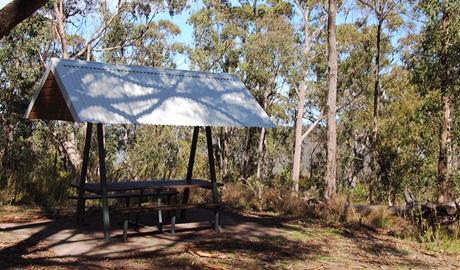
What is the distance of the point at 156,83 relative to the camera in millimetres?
6949

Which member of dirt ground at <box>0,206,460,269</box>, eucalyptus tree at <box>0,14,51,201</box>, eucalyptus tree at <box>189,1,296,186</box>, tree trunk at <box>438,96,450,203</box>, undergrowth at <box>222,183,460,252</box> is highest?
eucalyptus tree at <box>189,1,296,186</box>

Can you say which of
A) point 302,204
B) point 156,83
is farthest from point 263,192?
point 156,83

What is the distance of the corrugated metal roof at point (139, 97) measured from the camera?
6.00m

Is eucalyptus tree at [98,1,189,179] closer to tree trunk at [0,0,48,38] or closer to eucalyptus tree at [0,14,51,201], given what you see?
eucalyptus tree at [0,14,51,201]

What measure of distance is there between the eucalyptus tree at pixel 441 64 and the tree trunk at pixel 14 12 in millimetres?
9313

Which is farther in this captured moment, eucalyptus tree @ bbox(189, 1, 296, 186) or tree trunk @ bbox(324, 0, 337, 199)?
eucalyptus tree @ bbox(189, 1, 296, 186)

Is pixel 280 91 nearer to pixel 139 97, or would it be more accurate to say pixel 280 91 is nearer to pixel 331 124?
pixel 331 124

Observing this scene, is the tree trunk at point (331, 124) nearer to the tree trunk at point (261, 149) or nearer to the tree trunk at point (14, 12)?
the tree trunk at point (14, 12)

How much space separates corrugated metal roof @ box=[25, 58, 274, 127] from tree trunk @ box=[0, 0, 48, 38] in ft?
5.89

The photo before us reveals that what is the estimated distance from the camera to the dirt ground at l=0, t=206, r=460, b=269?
208 inches

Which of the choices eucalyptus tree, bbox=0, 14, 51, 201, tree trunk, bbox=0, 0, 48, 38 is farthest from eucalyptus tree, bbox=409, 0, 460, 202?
eucalyptus tree, bbox=0, 14, 51, 201

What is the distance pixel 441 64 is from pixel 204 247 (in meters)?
8.14

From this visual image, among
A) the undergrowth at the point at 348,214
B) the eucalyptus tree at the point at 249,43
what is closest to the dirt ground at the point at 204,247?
the undergrowth at the point at 348,214

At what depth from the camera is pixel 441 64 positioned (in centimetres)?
1186
